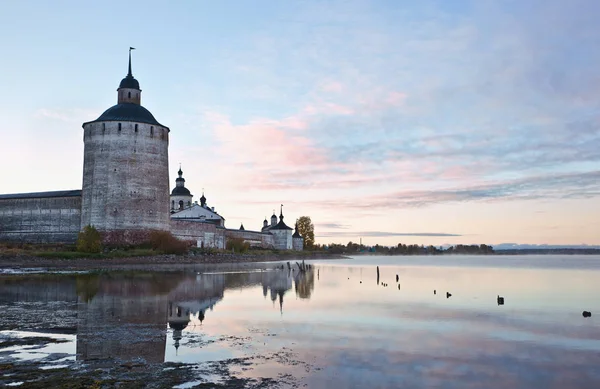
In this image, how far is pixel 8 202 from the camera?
50.9 m

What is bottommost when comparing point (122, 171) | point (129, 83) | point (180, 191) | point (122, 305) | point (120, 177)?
point (122, 305)

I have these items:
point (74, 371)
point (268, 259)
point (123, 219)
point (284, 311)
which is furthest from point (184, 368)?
point (268, 259)

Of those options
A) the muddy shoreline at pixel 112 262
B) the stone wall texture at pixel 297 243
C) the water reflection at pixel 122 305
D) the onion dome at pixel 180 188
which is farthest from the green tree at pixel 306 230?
the water reflection at pixel 122 305

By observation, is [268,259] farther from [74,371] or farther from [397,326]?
[74,371]

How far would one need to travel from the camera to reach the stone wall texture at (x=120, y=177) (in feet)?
156

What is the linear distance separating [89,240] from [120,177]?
6.37 meters

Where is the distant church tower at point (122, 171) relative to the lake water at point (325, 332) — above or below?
above

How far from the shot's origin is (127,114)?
159 feet

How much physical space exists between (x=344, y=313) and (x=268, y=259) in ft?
170

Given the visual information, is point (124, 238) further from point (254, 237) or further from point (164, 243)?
point (254, 237)

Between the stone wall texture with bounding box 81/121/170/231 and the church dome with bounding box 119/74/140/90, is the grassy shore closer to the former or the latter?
the stone wall texture with bounding box 81/121/170/231

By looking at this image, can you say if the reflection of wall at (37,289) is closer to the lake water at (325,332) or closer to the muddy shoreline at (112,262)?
the lake water at (325,332)

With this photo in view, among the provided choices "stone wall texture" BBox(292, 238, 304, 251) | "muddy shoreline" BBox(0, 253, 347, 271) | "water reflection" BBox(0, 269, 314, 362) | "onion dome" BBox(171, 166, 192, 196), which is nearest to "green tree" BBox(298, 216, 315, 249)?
"stone wall texture" BBox(292, 238, 304, 251)

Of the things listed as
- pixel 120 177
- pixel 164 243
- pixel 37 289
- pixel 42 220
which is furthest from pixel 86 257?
pixel 37 289
